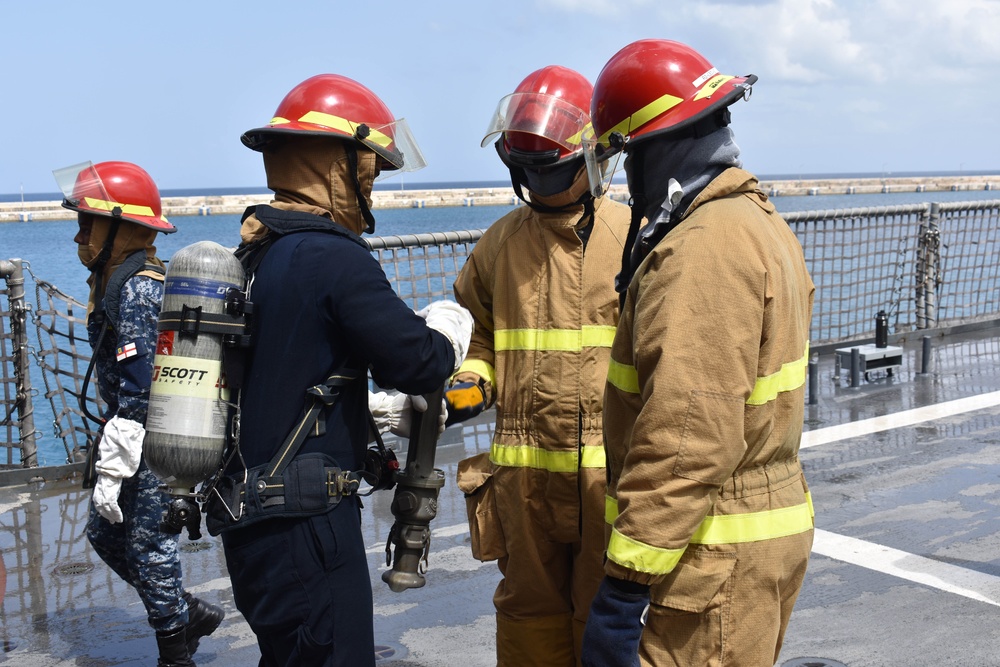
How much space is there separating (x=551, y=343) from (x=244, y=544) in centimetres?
124

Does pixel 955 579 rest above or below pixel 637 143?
below

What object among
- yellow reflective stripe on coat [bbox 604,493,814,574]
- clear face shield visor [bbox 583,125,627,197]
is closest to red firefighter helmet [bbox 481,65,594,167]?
clear face shield visor [bbox 583,125,627,197]

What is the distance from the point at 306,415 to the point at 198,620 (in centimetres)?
211

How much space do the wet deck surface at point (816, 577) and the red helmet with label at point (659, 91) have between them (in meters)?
2.68

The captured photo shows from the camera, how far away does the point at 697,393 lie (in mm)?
2238

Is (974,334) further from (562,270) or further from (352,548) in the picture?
(352,548)

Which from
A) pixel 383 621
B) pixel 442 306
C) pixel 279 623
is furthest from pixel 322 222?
pixel 383 621

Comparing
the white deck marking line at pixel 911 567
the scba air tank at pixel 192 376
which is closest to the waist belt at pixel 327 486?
the scba air tank at pixel 192 376

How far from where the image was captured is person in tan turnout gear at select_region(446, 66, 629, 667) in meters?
3.39

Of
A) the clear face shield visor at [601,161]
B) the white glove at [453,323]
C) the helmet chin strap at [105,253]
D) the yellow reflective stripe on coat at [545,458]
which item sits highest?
the clear face shield visor at [601,161]

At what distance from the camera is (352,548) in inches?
115

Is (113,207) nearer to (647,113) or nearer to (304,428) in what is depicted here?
(304,428)

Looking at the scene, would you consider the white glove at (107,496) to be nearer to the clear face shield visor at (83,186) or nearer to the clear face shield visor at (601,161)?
the clear face shield visor at (83,186)

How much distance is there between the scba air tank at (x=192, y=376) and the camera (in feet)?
9.03
